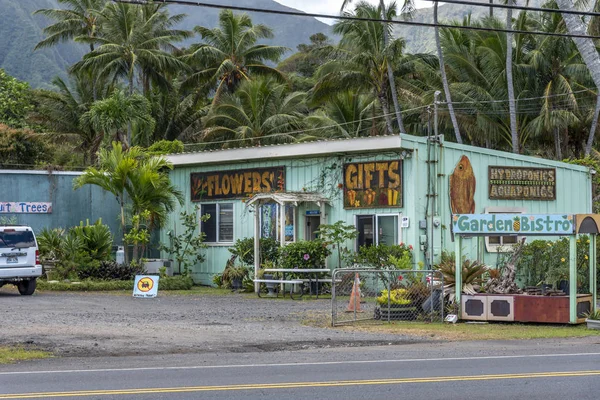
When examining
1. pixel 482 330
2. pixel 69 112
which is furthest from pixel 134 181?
pixel 69 112

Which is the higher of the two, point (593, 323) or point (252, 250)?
point (252, 250)

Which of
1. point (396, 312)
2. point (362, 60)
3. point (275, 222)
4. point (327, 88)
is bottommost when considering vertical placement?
point (396, 312)

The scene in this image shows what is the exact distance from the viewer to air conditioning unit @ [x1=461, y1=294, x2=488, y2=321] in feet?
62.2

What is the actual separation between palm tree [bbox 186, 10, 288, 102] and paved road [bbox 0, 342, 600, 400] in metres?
41.3

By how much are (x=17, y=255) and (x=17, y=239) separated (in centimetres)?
40

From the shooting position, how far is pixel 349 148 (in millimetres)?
25906

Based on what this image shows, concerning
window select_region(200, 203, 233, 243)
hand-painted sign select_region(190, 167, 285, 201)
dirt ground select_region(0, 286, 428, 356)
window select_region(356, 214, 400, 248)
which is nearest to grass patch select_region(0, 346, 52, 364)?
dirt ground select_region(0, 286, 428, 356)

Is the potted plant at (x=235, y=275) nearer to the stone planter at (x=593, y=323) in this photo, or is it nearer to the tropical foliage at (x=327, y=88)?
the tropical foliage at (x=327, y=88)

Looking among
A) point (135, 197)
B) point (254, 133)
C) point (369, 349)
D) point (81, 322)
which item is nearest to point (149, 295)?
point (135, 197)

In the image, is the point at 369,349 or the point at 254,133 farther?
the point at 254,133

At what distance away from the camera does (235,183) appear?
2933 centimetres

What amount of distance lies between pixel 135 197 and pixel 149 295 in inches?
186

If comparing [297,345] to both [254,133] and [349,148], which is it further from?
[254,133]

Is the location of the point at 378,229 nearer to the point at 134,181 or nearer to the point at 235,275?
the point at 235,275
